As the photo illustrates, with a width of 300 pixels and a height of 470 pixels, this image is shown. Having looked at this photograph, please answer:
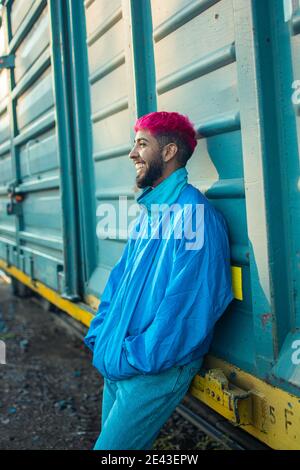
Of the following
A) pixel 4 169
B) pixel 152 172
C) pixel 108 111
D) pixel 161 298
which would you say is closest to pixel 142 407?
pixel 161 298

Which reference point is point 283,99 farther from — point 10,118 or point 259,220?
point 10,118

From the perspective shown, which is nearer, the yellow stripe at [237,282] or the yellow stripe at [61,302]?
the yellow stripe at [237,282]

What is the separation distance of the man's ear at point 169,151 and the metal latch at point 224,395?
852 millimetres

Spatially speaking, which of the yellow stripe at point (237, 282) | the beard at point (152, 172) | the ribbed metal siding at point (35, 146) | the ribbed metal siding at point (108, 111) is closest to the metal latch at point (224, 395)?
the yellow stripe at point (237, 282)

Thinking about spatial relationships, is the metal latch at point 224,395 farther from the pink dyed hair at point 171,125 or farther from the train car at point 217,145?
the pink dyed hair at point 171,125

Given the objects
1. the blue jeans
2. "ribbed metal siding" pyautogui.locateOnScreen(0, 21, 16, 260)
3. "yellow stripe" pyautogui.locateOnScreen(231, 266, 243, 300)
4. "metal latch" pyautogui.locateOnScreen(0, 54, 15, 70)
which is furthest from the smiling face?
"ribbed metal siding" pyautogui.locateOnScreen(0, 21, 16, 260)

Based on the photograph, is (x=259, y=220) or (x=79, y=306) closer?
(x=259, y=220)

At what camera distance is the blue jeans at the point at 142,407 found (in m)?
1.71

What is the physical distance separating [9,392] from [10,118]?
2651mm

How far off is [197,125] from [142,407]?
44.2 inches

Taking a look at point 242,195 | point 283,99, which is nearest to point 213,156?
point 242,195

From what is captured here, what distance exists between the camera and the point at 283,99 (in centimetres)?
155

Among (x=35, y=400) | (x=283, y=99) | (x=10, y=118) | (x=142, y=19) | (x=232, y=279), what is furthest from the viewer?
(x=10, y=118)

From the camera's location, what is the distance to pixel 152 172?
1.91 meters
